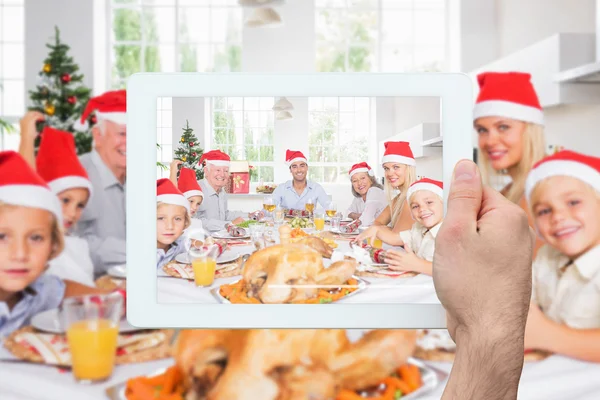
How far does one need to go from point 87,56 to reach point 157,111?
8.92 feet

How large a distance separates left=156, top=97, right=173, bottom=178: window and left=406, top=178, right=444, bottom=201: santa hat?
0.22 metres

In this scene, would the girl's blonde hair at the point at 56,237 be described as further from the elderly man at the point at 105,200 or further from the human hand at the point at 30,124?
the human hand at the point at 30,124

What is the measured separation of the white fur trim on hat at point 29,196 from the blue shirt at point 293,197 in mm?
959

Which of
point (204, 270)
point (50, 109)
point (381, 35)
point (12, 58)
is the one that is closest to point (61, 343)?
point (50, 109)

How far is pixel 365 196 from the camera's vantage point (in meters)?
0.46

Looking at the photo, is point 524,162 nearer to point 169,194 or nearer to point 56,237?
point 169,194

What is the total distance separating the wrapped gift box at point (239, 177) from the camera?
46 cm

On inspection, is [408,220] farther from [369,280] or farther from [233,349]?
[233,349]

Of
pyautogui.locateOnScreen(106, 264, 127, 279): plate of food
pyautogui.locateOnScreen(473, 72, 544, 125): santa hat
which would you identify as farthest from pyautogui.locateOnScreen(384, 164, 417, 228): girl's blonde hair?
pyautogui.locateOnScreen(106, 264, 127, 279): plate of food

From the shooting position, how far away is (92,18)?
9.13 feet

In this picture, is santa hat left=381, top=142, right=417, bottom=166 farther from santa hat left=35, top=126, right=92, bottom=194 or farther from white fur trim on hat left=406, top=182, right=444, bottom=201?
santa hat left=35, top=126, right=92, bottom=194

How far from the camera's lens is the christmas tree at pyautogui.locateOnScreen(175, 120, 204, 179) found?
43 cm

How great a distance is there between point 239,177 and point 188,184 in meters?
0.05

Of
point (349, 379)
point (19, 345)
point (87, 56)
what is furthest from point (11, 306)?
point (87, 56)
